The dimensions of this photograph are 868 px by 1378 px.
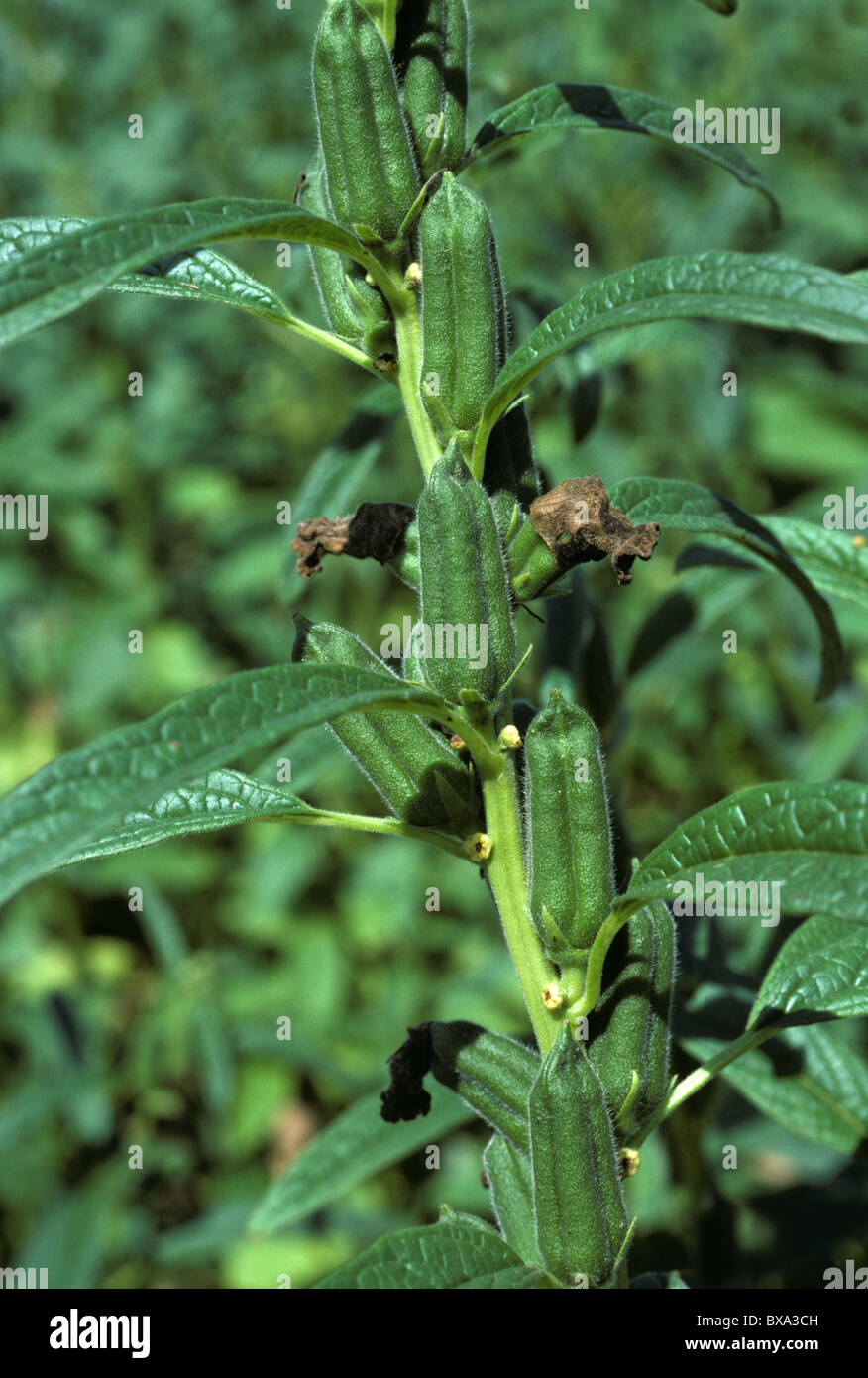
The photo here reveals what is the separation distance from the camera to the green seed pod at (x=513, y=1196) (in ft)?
3.94

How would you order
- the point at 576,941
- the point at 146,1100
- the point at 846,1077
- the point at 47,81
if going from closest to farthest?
the point at 576,941, the point at 846,1077, the point at 146,1100, the point at 47,81

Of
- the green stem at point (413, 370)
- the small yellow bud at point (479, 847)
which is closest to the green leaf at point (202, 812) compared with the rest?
the small yellow bud at point (479, 847)

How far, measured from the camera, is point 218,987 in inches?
140

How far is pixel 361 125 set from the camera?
1106 mm

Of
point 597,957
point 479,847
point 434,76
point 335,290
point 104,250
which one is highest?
point 434,76

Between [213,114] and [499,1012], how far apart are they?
341 cm

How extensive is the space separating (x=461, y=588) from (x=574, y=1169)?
19.5 inches

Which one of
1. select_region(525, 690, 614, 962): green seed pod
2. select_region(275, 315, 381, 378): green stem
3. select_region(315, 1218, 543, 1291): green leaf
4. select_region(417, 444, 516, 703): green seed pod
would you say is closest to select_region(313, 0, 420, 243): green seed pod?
select_region(275, 315, 381, 378): green stem

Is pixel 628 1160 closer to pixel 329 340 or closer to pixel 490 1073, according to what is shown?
pixel 490 1073

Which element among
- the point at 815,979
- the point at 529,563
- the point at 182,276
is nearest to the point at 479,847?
the point at 529,563

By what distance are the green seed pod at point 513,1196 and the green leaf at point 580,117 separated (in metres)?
0.96

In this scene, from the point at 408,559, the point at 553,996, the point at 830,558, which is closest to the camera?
the point at 553,996

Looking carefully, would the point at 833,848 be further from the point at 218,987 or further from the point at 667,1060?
the point at 218,987
